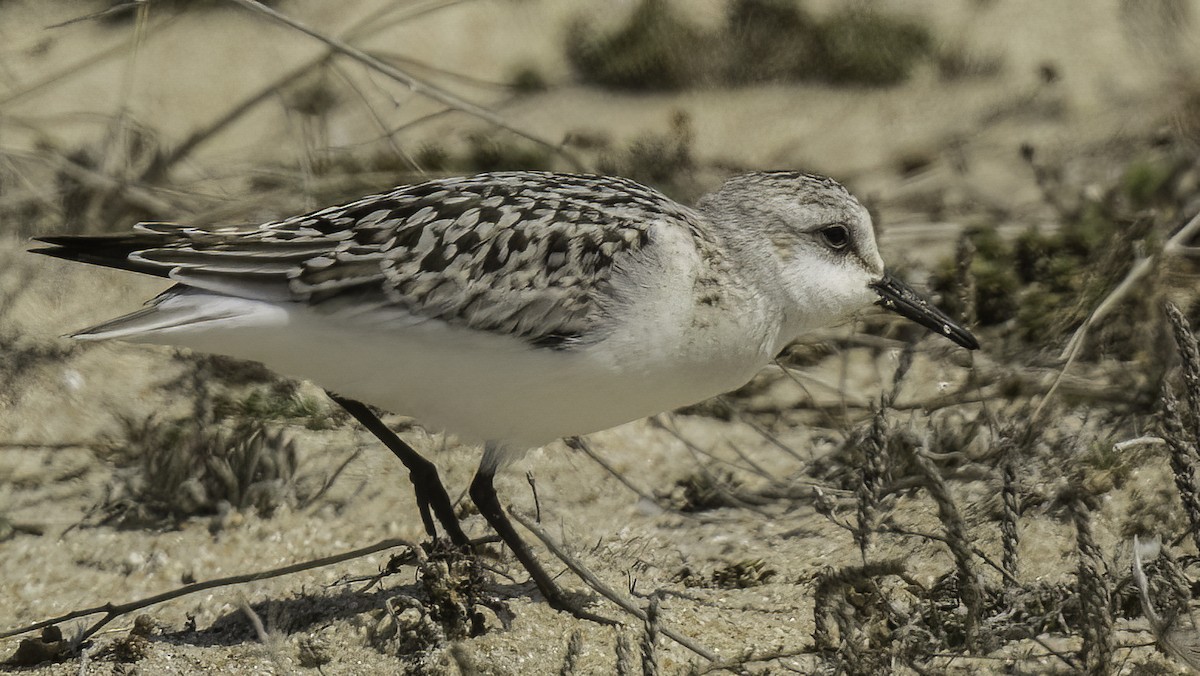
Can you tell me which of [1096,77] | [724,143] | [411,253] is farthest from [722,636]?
[1096,77]

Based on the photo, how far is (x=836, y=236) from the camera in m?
4.77

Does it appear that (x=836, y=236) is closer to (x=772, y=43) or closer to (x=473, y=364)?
(x=473, y=364)

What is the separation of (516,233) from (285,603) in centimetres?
156

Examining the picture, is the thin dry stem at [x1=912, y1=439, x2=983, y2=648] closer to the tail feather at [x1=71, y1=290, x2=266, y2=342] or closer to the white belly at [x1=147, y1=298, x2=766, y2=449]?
the white belly at [x1=147, y1=298, x2=766, y2=449]

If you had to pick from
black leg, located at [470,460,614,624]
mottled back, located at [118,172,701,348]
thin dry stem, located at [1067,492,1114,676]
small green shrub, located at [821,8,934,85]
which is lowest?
thin dry stem, located at [1067,492,1114,676]

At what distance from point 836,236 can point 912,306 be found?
39 centimetres

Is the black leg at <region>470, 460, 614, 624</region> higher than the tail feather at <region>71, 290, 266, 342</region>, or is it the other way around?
the tail feather at <region>71, 290, 266, 342</region>

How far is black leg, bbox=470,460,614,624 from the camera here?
487cm

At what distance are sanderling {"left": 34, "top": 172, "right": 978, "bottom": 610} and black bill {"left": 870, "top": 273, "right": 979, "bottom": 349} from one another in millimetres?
100

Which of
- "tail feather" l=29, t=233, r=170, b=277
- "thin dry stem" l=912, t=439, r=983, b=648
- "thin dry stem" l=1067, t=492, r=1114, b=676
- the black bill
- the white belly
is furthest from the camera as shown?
the black bill

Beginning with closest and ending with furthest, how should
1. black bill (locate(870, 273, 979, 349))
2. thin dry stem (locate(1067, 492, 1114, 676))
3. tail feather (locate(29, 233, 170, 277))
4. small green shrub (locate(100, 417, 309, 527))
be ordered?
thin dry stem (locate(1067, 492, 1114, 676)), tail feather (locate(29, 233, 170, 277)), black bill (locate(870, 273, 979, 349)), small green shrub (locate(100, 417, 309, 527))

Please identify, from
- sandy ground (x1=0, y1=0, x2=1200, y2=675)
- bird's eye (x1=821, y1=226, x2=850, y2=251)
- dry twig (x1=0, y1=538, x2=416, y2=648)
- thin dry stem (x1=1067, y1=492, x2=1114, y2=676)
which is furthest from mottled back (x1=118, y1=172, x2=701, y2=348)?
thin dry stem (x1=1067, y1=492, x2=1114, y2=676)

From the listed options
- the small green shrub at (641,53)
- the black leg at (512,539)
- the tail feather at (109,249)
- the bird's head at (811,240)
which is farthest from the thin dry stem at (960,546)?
the small green shrub at (641,53)

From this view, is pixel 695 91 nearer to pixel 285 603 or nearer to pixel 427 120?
pixel 427 120
